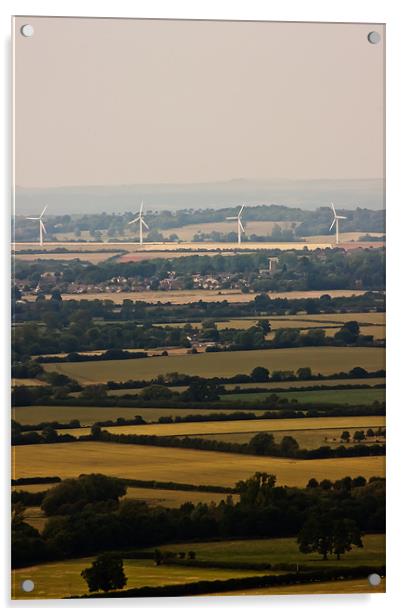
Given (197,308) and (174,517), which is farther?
(197,308)

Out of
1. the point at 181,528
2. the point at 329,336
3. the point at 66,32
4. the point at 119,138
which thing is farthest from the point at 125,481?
the point at 66,32

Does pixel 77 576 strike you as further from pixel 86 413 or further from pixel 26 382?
pixel 26 382

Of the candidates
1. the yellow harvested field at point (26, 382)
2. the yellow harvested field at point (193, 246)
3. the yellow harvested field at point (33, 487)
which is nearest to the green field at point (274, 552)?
the yellow harvested field at point (33, 487)

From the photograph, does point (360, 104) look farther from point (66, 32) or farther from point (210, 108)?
point (66, 32)

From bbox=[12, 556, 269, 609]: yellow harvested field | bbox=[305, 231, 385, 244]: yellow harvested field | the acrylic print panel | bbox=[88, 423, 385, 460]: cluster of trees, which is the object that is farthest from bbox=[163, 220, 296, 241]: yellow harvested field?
bbox=[12, 556, 269, 609]: yellow harvested field

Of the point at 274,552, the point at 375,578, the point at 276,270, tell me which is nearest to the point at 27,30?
the point at 276,270

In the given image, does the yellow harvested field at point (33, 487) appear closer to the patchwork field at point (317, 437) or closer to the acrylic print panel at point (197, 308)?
the acrylic print panel at point (197, 308)

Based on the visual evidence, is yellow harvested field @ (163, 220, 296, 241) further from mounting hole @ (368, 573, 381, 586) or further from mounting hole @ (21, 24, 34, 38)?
mounting hole @ (368, 573, 381, 586)
